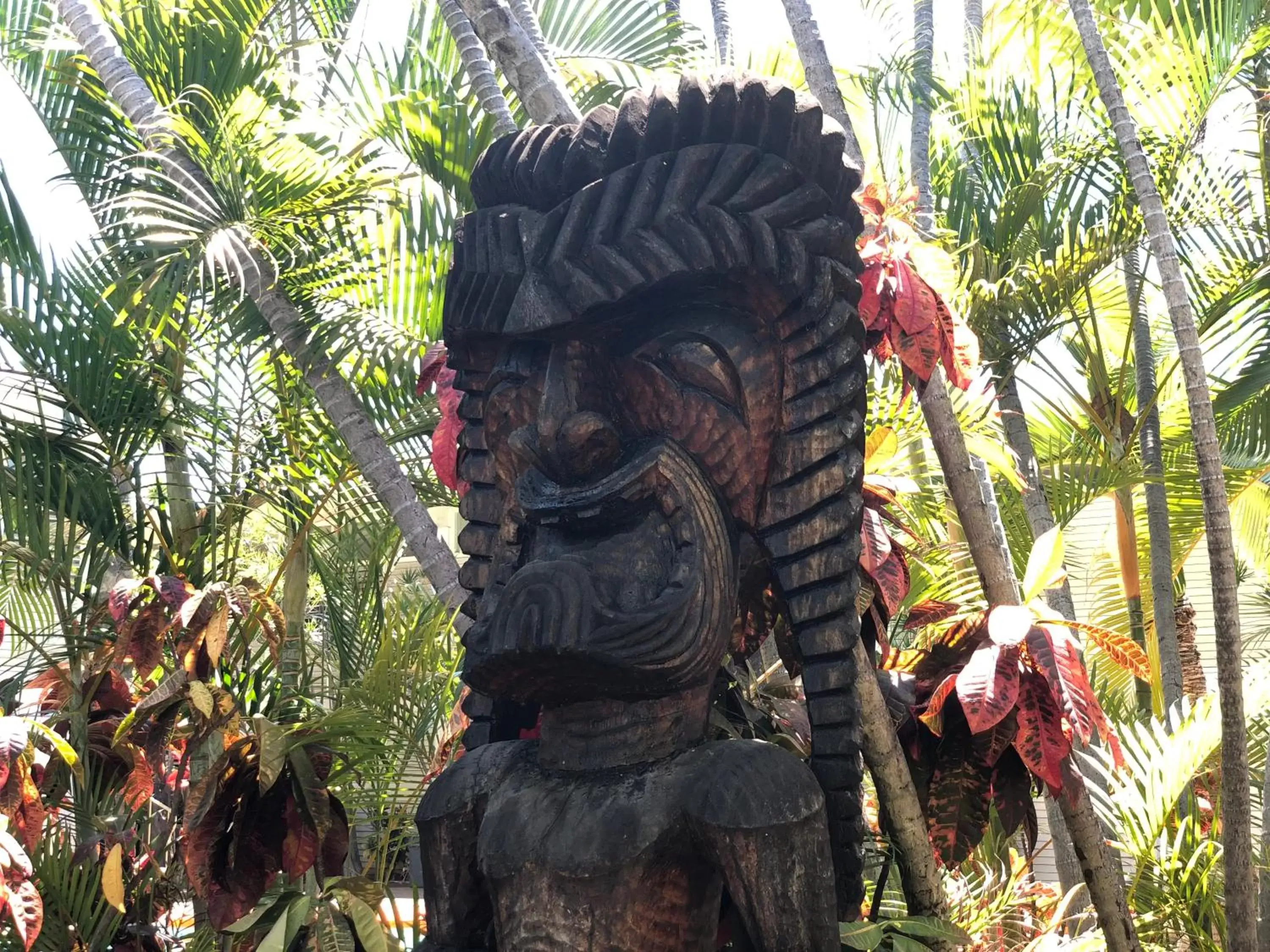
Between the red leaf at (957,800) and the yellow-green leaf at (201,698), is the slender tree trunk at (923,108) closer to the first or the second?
the red leaf at (957,800)

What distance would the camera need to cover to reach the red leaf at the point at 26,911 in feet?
10.9

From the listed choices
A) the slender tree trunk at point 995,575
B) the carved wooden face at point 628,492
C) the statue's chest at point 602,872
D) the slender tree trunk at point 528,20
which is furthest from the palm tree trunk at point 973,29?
the statue's chest at point 602,872

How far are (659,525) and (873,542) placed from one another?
73cm

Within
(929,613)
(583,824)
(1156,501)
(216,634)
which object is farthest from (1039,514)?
(583,824)

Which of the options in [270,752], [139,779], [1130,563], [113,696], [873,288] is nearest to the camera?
[873,288]

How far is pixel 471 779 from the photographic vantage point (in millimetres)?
2115

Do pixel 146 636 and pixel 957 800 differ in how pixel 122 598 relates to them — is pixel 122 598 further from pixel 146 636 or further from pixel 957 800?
pixel 957 800

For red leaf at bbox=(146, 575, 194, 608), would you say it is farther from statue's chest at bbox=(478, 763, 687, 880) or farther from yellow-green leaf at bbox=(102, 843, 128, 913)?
statue's chest at bbox=(478, 763, 687, 880)

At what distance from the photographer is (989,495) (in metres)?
2.92

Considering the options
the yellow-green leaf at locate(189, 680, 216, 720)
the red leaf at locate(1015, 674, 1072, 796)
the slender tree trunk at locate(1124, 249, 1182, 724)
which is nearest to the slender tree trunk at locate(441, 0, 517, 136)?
the yellow-green leaf at locate(189, 680, 216, 720)

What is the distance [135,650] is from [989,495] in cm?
240

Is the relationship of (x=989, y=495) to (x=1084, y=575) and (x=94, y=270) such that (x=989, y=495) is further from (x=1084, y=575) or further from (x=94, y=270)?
(x=1084, y=575)

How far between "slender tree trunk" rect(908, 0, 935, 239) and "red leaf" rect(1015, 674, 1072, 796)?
1.56 meters

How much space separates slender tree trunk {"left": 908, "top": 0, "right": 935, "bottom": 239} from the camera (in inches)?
157
